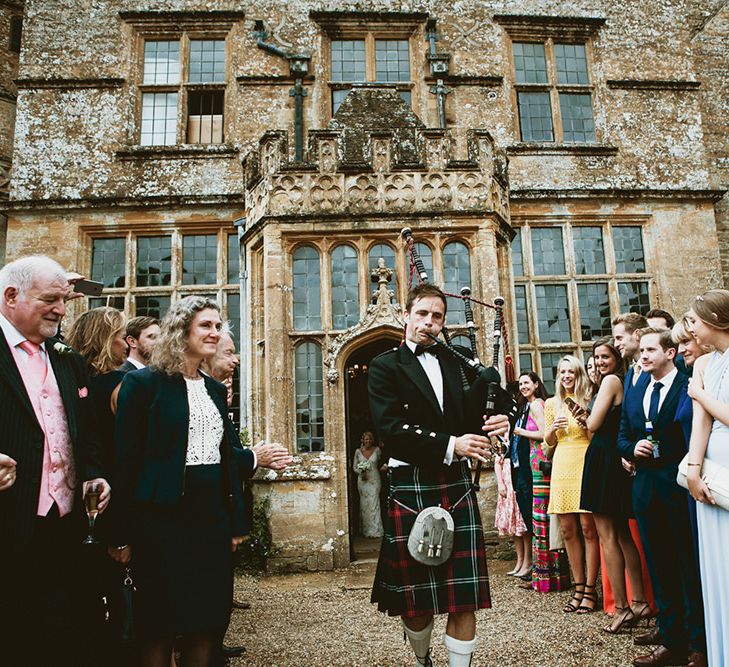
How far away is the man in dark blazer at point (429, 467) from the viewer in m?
3.17


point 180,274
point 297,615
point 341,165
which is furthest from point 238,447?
point 180,274

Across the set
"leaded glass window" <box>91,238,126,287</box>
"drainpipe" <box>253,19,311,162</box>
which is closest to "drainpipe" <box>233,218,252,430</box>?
Result: "drainpipe" <box>253,19,311,162</box>

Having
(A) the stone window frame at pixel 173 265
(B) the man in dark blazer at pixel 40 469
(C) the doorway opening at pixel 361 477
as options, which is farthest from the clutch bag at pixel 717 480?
(A) the stone window frame at pixel 173 265

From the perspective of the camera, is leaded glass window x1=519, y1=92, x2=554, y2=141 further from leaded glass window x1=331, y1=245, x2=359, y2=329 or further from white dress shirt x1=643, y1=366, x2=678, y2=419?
white dress shirt x1=643, y1=366, x2=678, y2=419

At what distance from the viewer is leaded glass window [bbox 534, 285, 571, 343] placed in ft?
34.3

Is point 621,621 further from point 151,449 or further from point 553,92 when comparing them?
point 553,92

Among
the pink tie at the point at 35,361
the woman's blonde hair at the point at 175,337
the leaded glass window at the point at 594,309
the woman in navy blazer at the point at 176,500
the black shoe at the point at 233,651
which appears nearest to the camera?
the woman in navy blazer at the point at 176,500

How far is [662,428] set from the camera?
4262 millimetres

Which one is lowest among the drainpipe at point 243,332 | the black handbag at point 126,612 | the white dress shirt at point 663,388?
the black handbag at point 126,612

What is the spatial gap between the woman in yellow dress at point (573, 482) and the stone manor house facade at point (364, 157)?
284 centimetres

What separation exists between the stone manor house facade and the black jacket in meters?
4.97

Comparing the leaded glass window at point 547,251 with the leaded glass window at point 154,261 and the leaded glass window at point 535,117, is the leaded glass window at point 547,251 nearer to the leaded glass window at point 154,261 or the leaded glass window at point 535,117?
the leaded glass window at point 535,117

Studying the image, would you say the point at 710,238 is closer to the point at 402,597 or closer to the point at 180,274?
the point at 180,274

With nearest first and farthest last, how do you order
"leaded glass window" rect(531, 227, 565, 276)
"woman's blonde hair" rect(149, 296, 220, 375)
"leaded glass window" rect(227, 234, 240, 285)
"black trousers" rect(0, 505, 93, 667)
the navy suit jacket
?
"black trousers" rect(0, 505, 93, 667)
"woman's blonde hair" rect(149, 296, 220, 375)
the navy suit jacket
"leaded glass window" rect(227, 234, 240, 285)
"leaded glass window" rect(531, 227, 565, 276)
